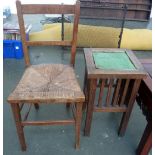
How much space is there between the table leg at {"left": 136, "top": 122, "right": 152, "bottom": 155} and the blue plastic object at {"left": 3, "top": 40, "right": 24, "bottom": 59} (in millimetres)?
1921

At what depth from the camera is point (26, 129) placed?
1572 mm

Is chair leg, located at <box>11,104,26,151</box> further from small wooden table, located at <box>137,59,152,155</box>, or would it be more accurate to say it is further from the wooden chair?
small wooden table, located at <box>137,59,152,155</box>

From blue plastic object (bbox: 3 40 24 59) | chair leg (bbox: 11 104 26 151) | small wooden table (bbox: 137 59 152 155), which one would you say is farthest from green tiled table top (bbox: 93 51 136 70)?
blue plastic object (bbox: 3 40 24 59)

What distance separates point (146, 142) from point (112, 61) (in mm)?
614

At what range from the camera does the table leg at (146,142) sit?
1188mm

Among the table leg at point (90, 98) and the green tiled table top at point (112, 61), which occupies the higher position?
the green tiled table top at point (112, 61)

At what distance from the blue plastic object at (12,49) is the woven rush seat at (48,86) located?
1.13m

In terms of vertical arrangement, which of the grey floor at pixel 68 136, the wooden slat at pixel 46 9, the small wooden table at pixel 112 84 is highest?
the wooden slat at pixel 46 9

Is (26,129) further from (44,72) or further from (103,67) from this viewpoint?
(103,67)

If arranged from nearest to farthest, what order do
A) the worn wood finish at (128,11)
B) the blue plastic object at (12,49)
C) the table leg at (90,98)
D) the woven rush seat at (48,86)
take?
the woven rush seat at (48,86) → the table leg at (90,98) → the blue plastic object at (12,49) → the worn wood finish at (128,11)

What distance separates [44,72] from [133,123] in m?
0.95

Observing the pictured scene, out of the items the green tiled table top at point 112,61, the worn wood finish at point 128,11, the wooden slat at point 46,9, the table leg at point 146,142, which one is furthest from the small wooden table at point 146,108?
the worn wood finish at point 128,11

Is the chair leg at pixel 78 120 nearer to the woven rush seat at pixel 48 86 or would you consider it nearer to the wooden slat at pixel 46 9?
the woven rush seat at pixel 48 86

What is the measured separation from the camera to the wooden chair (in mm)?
1134
